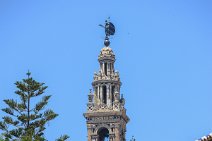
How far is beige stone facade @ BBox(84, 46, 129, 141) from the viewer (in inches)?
4515

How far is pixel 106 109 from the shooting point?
11500 centimetres

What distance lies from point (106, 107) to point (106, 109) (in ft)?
1.28

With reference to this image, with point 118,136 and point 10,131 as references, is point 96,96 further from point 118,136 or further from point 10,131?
point 10,131

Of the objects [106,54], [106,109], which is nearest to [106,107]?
[106,109]

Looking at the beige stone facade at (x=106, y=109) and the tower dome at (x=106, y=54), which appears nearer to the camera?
the beige stone facade at (x=106, y=109)

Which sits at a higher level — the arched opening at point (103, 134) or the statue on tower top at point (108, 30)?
the statue on tower top at point (108, 30)

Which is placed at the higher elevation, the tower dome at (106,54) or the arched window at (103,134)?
the tower dome at (106,54)

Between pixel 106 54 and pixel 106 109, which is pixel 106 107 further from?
pixel 106 54

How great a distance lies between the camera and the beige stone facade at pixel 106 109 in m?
115

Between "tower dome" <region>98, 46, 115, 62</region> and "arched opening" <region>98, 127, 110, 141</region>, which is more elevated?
"tower dome" <region>98, 46, 115, 62</region>

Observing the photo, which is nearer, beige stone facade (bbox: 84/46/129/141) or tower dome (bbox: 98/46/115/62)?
beige stone facade (bbox: 84/46/129/141)

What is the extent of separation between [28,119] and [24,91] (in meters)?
2.54

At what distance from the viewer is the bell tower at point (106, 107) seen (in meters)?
115

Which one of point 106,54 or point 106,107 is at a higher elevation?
point 106,54
